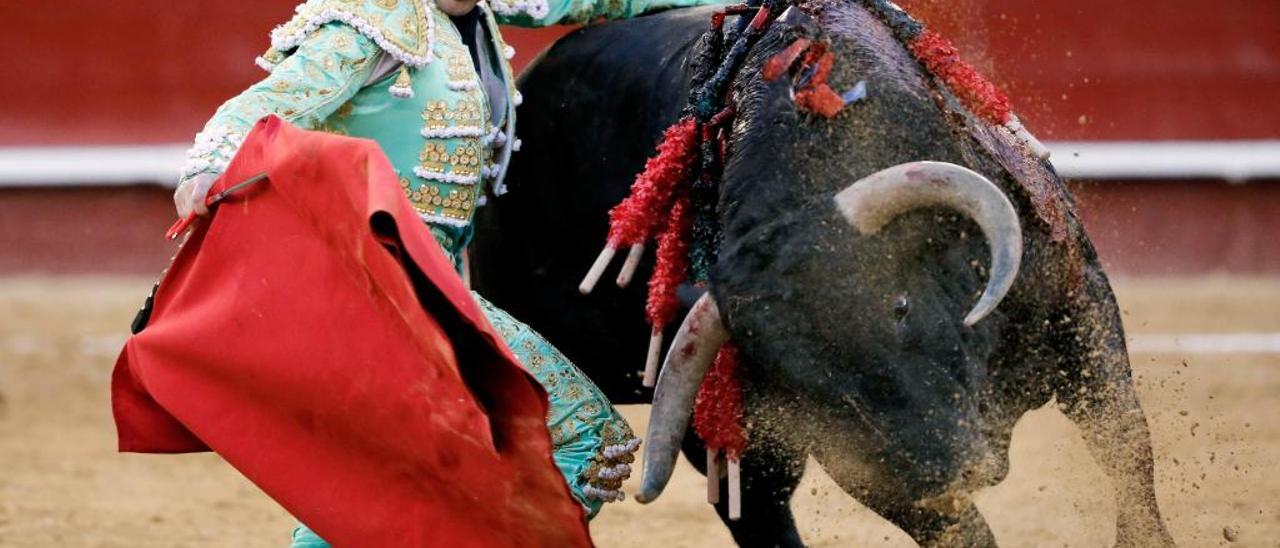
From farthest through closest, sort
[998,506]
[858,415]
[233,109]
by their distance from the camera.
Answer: [998,506], [233,109], [858,415]

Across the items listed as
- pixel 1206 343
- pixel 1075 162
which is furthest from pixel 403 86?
pixel 1075 162

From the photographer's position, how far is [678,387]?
8.55ft

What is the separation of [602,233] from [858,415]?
0.85m

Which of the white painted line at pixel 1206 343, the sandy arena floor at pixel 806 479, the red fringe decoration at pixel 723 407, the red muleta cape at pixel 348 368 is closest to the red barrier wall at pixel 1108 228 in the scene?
the sandy arena floor at pixel 806 479

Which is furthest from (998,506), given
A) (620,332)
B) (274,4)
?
(274,4)

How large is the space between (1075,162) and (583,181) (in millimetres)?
5083

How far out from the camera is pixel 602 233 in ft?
10.6

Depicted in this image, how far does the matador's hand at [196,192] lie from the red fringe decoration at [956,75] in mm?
1027

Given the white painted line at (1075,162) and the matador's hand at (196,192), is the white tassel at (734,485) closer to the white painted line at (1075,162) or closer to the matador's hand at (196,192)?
the matador's hand at (196,192)

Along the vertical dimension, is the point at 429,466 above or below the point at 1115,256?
above

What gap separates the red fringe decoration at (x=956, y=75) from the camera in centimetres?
277

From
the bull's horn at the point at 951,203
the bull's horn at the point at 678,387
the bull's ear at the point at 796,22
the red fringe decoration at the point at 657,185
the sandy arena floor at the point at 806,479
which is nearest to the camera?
the bull's horn at the point at 951,203

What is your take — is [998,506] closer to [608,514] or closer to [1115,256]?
[608,514]

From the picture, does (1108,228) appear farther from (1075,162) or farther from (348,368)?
(348,368)
